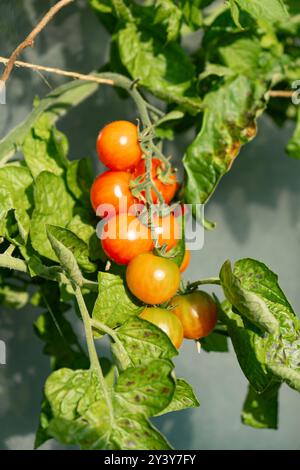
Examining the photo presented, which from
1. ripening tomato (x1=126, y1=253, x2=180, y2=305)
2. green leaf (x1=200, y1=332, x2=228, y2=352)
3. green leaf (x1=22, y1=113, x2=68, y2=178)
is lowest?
green leaf (x1=200, y1=332, x2=228, y2=352)

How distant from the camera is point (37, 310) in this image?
3.12 ft

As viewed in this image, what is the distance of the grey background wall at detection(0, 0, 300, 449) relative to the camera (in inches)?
36.3

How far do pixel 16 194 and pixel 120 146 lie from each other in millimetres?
131

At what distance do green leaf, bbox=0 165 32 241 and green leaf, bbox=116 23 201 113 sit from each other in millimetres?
187

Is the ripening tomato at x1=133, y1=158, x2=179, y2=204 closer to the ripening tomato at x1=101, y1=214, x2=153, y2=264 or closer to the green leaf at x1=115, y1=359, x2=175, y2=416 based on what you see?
the ripening tomato at x1=101, y1=214, x2=153, y2=264

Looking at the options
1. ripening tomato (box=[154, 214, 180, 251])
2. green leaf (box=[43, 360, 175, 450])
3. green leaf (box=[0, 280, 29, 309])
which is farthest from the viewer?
green leaf (box=[0, 280, 29, 309])

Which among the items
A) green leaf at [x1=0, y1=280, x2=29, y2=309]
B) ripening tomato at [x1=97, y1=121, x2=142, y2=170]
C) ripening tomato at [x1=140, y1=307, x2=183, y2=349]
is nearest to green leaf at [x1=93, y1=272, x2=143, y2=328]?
ripening tomato at [x1=140, y1=307, x2=183, y2=349]

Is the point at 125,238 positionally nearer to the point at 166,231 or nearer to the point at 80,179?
the point at 166,231

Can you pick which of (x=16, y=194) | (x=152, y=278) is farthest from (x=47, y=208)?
(x=152, y=278)

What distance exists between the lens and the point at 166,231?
2.17 ft

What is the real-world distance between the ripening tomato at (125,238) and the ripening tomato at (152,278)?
10 mm

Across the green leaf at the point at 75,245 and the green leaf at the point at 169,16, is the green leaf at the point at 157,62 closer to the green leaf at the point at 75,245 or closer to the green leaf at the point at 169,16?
the green leaf at the point at 169,16

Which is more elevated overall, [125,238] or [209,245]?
[125,238]

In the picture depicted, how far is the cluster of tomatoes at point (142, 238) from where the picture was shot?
2.09ft
